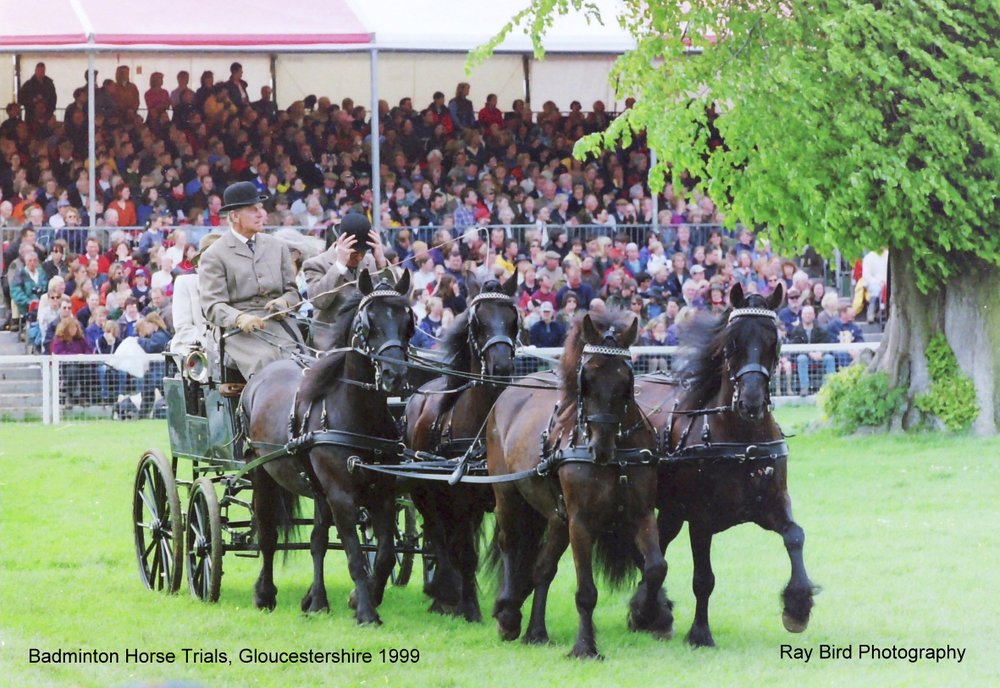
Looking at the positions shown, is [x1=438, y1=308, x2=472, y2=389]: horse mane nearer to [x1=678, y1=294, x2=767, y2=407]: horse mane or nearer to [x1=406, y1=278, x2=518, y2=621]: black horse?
[x1=406, y1=278, x2=518, y2=621]: black horse

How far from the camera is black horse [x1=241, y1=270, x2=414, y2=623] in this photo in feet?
31.6

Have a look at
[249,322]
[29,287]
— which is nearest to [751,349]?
[249,322]

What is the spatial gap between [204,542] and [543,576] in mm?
2535

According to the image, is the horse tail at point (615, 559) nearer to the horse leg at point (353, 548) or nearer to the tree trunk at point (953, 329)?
the horse leg at point (353, 548)

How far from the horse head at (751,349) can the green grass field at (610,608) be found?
51.8 inches

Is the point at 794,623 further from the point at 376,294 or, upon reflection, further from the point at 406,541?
the point at 406,541

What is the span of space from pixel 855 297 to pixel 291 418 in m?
15.6

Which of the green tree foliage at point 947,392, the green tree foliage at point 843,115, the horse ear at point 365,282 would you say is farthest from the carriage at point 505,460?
the green tree foliage at point 947,392

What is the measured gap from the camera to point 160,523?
11.2 meters

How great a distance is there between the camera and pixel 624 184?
26.1 meters

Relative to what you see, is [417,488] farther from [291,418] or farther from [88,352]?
[88,352]

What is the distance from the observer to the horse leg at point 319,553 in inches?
398

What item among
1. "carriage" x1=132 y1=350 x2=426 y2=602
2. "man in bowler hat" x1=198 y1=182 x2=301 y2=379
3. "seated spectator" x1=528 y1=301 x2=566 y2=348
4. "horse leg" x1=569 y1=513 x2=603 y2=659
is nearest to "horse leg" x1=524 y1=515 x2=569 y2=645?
"horse leg" x1=569 y1=513 x2=603 y2=659

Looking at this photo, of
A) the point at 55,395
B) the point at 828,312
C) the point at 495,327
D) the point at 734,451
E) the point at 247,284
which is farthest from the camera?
the point at 828,312
